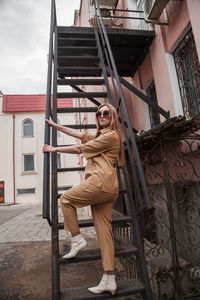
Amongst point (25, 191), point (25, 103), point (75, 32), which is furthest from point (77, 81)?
point (25, 103)

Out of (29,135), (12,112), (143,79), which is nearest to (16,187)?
(29,135)

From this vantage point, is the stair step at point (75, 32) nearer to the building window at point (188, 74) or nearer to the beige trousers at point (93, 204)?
the building window at point (188, 74)

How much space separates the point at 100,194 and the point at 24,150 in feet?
59.9

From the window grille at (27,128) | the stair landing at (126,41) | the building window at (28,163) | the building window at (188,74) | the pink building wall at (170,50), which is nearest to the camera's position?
the pink building wall at (170,50)

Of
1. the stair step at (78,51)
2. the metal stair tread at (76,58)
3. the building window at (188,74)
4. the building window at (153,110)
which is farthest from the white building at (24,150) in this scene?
the building window at (188,74)

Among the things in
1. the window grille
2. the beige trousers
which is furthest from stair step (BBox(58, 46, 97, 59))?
the window grille

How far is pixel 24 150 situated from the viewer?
19.1 metres

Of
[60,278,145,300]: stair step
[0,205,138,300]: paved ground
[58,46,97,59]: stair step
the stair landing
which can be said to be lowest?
[0,205,138,300]: paved ground

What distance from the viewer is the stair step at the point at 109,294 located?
1971 mm

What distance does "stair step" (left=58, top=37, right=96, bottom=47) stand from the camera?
471cm

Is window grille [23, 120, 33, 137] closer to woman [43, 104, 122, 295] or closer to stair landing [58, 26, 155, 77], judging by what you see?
stair landing [58, 26, 155, 77]

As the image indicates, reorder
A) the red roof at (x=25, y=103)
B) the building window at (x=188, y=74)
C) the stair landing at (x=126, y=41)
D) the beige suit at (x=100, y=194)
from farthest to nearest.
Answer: the red roof at (x=25, y=103) < the stair landing at (x=126, y=41) < the building window at (x=188, y=74) < the beige suit at (x=100, y=194)

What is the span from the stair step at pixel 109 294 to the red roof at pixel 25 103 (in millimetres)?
17896

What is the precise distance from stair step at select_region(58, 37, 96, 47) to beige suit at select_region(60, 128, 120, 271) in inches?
132
